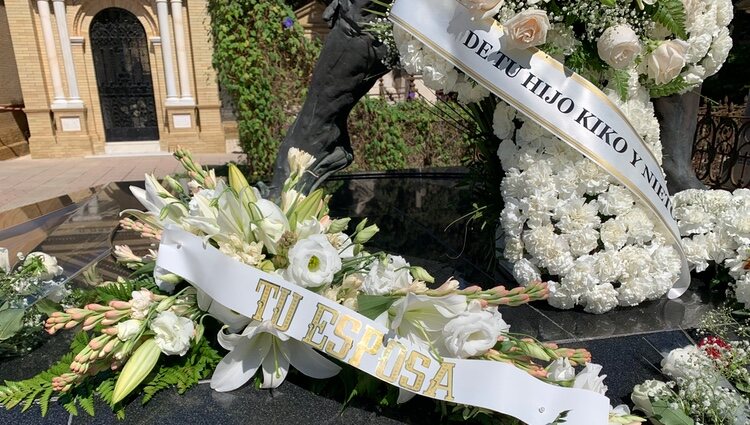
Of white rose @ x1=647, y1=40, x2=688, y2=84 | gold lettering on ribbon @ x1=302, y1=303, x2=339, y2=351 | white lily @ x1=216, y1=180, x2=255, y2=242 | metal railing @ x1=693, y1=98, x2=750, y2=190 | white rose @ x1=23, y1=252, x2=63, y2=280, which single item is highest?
white rose @ x1=647, y1=40, x2=688, y2=84

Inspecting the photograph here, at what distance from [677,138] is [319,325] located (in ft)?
6.73

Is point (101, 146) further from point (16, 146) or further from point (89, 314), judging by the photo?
point (89, 314)

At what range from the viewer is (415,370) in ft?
3.99

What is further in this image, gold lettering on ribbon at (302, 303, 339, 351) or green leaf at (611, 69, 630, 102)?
green leaf at (611, 69, 630, 102)

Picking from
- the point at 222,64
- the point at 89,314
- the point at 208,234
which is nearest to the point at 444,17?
the point at 208,234

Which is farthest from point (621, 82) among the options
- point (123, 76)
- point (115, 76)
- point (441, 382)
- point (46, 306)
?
point (115, 76)

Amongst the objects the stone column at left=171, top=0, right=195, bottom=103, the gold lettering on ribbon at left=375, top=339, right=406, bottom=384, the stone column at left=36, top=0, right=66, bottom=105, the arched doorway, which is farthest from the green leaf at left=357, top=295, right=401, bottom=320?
the stone column at left=36, top=0, right=66, bottom=105

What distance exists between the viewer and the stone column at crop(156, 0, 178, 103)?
1262 centimetres

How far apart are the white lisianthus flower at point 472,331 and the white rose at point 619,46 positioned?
103 centimetres

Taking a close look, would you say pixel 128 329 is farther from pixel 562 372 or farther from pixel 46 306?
pixel 562 372

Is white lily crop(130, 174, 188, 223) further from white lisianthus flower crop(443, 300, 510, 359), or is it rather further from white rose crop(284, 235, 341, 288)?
white lisianthus flower crop(443, 300, 510, 359)

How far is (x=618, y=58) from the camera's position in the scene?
1676mm

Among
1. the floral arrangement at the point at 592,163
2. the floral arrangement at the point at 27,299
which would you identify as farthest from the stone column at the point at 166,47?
the floral arrangement at the point at 592,163

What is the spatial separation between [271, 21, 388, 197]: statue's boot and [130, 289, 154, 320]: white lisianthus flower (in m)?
1.21
